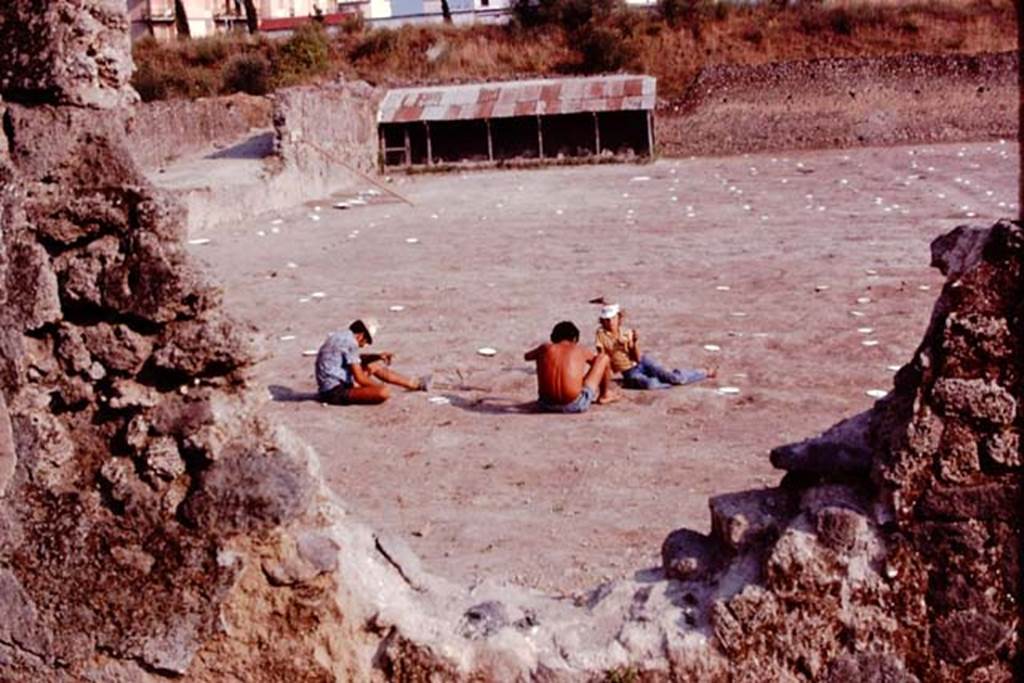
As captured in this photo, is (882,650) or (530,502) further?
(530,502)

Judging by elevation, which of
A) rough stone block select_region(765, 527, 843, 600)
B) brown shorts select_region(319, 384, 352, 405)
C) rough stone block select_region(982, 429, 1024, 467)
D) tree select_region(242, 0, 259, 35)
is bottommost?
brown shorts select_region(319, 384, 352, 405)

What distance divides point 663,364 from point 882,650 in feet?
21.9

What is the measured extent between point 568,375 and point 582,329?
285cm

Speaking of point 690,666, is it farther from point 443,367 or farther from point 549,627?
point 443,367

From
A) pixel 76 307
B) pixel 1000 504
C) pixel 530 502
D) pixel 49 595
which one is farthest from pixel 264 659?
pixel 530 502

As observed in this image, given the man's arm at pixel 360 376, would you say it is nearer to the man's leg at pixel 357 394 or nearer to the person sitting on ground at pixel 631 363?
the man's leg at pixel 357 394

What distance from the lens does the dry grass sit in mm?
39094

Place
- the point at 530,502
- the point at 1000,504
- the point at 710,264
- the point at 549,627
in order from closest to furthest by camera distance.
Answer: the point at 1000,504
the point at 549,627
the point at 530,502
the point at 710,264

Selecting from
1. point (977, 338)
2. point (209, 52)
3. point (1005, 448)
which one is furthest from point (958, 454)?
point (209, 52)

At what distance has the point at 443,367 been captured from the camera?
1052 cm

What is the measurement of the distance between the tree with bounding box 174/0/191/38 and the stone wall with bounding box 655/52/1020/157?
28.9m

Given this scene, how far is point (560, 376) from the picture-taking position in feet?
29.5

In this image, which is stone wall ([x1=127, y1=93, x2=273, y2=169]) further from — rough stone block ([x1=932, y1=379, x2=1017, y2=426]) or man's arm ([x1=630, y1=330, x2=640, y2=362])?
rough stone block ([x1=932, y1=379, x2=1017, y2=426])

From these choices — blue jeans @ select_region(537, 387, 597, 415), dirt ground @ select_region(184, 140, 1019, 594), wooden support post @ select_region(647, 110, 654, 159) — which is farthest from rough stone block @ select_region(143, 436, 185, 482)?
wooden support post @ select_region(647, 110, 654, 159)
